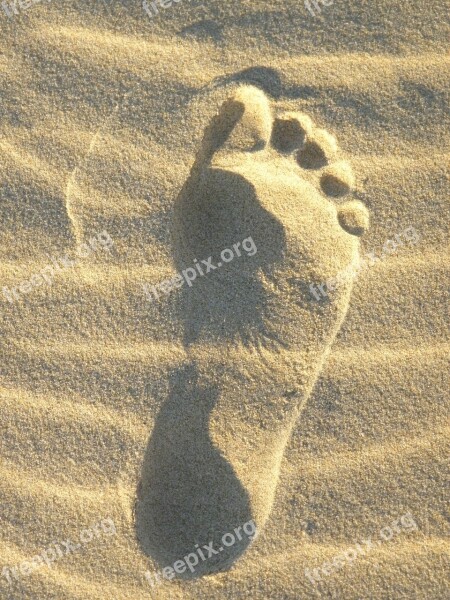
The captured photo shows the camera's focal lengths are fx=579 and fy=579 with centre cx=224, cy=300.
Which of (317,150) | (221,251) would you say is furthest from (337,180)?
(221,251)

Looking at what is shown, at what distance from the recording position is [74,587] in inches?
55.9

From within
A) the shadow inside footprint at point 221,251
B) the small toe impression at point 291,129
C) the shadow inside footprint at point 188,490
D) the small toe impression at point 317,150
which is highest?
the small toe impression at point 291,129

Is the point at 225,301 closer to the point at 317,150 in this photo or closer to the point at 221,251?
the point at 221,251

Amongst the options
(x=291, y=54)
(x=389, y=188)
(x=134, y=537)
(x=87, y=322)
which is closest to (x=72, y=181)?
(x=87, y=322)

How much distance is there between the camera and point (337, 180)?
1351 millimetres

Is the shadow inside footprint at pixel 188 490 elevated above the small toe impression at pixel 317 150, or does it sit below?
below

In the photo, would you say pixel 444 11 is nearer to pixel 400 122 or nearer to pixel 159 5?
pixel 400 122

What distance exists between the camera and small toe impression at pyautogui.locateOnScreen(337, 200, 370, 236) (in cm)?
136

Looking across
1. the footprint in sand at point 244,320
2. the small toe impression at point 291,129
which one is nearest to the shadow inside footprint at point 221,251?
the footprint in sand at point 244,320

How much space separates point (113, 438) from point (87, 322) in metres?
0.29

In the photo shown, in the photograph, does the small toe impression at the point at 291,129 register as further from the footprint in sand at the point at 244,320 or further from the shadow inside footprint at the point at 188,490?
the shadow inside footprint at the point at 188,490

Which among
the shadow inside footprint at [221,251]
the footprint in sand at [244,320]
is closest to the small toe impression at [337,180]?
the footprint in sand at [244,320]

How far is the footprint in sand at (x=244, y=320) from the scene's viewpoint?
1.35 meters

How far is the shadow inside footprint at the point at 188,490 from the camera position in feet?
4.60
